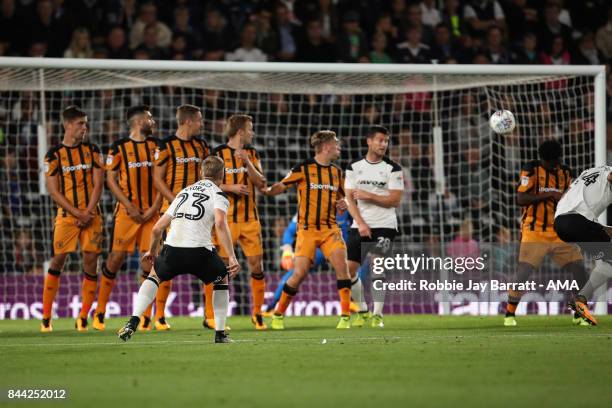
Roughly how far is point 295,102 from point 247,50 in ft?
4.36

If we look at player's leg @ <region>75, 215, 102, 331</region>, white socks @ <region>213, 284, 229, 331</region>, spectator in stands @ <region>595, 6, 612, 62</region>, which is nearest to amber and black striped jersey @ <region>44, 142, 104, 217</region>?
player's leg @ <region>75, 215, 102, 331</region>

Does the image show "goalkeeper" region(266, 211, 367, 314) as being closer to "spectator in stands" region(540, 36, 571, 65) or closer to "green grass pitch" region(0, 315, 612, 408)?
"green grass pitch" region(0, 315, 612, 408)

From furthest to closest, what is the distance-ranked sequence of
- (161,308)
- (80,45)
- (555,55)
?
1. (555,55)
2. (80,45)
3. (161,308)

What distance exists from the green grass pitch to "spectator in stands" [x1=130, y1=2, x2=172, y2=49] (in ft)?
23.5

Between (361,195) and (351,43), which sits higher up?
(351,43)

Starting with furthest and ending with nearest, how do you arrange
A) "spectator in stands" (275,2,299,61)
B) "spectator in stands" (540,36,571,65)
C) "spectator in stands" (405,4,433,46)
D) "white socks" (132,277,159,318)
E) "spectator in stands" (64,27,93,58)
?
"spectator in stands" (540,36,571,65) → "spectator in stands" (405,4,433,46) → "spectator in stands" (275,2,299,61) → "spectator in stands" (64,27,93,58) → "white socks" (132,277,159,318)

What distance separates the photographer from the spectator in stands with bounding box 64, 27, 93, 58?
1581 cm

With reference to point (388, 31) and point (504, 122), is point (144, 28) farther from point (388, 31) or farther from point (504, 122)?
point (504, 122)

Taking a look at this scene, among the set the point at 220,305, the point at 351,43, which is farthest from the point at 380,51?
the point at 220,305

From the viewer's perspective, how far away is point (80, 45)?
623 inches

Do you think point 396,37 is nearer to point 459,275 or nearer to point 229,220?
point 459,275

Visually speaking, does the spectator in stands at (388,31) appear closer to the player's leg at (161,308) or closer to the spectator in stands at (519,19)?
the spectator in stands at (519,19)

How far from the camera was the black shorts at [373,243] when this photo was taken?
37.4 feet

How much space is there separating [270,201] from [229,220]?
204 inches
